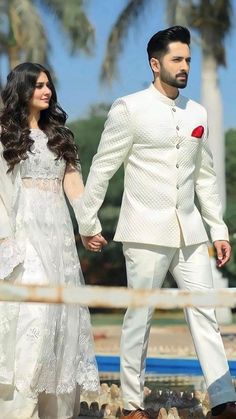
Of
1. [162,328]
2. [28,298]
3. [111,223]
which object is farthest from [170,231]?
[111,223]

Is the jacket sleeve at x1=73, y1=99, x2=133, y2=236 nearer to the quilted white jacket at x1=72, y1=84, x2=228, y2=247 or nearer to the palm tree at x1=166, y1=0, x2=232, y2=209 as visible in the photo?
the quilted white jacket at x1=72, y1=84, x2=228, y2=247

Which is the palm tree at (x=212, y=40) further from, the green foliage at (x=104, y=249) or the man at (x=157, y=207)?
the man at (x=157, y=207)

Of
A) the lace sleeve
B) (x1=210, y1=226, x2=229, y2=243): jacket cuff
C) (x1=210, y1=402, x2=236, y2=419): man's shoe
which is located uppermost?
(x1=210, y1=226, x2=229, y2=243): jacket cuff

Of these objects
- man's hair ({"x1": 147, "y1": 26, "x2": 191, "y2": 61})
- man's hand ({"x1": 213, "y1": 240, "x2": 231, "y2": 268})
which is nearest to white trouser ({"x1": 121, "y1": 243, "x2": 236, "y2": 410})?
man's hand ({"x1": 213, "y1": 240, "x2": 231, "y2": 268})

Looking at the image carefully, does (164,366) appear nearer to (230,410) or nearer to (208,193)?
(208,193)

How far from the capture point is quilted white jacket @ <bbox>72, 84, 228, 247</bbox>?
566 centimetres

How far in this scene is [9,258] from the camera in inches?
229

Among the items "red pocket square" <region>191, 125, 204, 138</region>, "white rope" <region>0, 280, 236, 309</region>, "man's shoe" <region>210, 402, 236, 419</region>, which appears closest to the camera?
"white rope" <region>0, 280, 236, 309</region>

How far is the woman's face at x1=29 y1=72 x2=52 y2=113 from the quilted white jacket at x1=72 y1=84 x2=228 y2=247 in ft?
1.61

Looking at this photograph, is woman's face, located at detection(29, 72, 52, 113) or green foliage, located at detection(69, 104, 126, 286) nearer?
woman's face, located at detection(29, 72, 52, 113)

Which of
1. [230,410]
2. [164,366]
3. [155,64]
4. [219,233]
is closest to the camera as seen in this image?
[230,410]

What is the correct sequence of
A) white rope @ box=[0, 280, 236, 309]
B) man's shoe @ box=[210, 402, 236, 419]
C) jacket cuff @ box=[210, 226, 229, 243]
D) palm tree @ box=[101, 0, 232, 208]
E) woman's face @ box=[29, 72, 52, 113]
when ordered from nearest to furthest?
white rope @ box=[0, 280, 236, 309] < man's shoe @ box=[210, 402, 236, 419] < jacket cuff @ box=[210, 226, 229, 243] < woman's face @ box=[29, 72, 52, 113] < palm tree @ box=[101, 0, 232, 208]

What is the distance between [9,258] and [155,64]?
3.91 ft

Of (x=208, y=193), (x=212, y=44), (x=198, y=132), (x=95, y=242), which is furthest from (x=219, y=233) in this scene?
(x=212, y=44)
